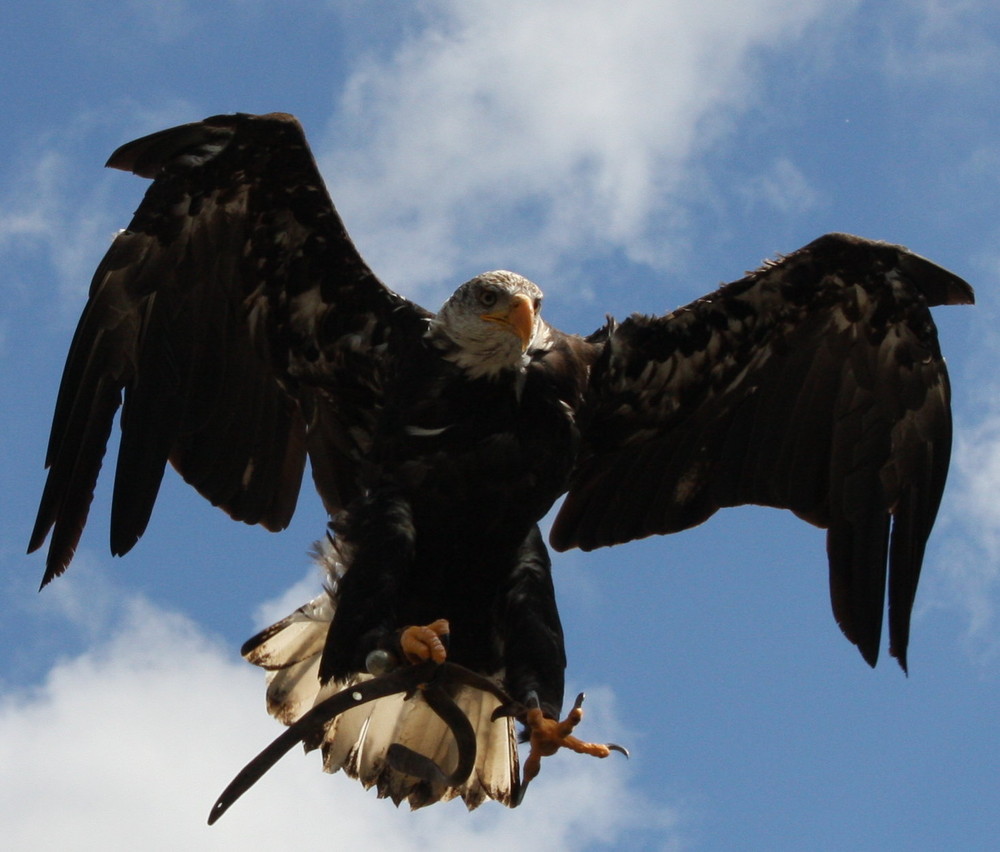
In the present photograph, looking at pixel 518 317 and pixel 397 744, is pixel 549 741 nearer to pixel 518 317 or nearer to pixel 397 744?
pixel 397 744

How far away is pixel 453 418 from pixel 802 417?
2158 mm

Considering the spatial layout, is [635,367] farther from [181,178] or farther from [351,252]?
[181,178]

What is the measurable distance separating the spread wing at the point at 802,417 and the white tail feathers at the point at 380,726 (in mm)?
1262

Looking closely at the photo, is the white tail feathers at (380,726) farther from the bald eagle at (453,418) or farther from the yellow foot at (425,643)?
the yellow foot at (425,643)

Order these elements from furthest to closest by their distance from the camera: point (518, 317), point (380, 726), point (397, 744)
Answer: point (380, 726) < point (518, 317) < point (397, 744)

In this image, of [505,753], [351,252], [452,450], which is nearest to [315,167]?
[351,252]

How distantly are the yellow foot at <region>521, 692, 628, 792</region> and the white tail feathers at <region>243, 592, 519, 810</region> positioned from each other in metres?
1.24

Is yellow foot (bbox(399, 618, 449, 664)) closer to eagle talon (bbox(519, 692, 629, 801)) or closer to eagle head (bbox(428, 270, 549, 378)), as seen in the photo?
eagle talon (bbox(519, 692, 629, 801))

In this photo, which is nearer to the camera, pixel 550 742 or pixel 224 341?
pixel 550 742

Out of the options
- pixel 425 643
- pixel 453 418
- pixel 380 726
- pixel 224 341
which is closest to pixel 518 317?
pixel 453 418

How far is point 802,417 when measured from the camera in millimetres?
8547

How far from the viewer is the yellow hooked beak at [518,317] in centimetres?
718

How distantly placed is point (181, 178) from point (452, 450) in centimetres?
200

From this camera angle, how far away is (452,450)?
7387mm
